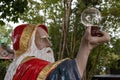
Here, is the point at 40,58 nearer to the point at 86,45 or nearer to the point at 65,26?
the point at 86,45

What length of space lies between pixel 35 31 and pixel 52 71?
52 cm

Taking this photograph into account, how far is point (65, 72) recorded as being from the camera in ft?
7.73

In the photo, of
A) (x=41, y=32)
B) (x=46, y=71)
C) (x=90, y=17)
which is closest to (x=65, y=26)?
(x=41, y=32)

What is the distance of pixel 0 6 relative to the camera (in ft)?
19.1

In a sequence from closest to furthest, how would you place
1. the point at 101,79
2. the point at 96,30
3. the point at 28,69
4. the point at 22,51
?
the point at 96,30
the point at 28,69
the point at 22,51
the point at 101,79

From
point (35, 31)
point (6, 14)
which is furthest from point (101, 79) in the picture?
point (35, 31)

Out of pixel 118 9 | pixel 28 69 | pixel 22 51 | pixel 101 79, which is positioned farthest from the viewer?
pixel 101 79

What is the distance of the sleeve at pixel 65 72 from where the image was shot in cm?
233

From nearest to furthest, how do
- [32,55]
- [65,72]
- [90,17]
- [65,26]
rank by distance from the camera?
[90,17], [65,72], [32,55], [65,26]

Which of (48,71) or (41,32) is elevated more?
(41,32)

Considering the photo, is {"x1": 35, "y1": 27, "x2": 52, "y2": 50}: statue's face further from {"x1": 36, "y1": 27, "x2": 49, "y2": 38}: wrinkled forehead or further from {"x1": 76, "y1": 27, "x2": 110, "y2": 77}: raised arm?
{"x1": 76, "y1": 27, "x2": 110, "y2": 77}: raised arm

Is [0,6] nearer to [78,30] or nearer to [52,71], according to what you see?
[52,71]

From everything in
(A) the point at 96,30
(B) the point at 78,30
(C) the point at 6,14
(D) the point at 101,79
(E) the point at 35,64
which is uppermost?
(A) the point at 96,30

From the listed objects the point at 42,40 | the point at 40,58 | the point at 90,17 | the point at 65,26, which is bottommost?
the point at 65,26
